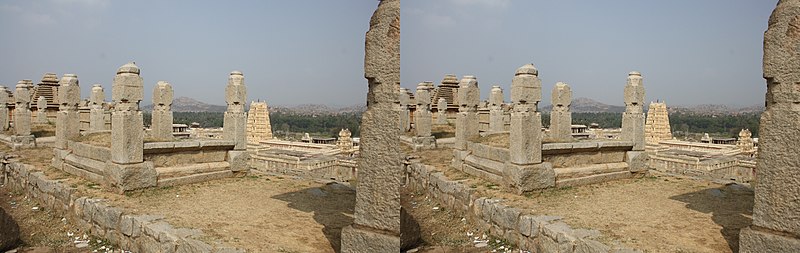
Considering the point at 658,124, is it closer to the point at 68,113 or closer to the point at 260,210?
the point at 260,210

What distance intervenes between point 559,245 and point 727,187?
19.0 feet

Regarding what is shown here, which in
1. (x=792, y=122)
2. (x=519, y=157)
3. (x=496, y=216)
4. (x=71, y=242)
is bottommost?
(x=71, y=242)

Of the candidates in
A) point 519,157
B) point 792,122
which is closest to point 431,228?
point 519,157

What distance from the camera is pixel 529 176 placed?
10234 mm

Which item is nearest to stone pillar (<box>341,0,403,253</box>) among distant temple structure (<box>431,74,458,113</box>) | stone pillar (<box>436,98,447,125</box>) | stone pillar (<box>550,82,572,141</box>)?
stone pillar (<box>550,82,572,141</box>)

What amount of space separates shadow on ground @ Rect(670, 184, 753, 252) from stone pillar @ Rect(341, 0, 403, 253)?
167 inches

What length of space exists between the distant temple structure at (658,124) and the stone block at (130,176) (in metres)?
33.1

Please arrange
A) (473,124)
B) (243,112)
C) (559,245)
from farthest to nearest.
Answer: (473,124)
(243,112)
(559,245)

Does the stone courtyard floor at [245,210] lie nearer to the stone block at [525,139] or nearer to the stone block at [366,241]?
the stone block at [366,241]

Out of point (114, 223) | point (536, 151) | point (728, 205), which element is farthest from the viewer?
point (536, 151)

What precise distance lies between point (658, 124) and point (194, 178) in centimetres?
3316

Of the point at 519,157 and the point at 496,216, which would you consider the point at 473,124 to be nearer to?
the point at 519,157

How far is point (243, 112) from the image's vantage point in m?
12.7

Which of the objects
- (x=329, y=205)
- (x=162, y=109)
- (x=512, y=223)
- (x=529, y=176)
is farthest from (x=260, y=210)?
(x=162, y=109)
